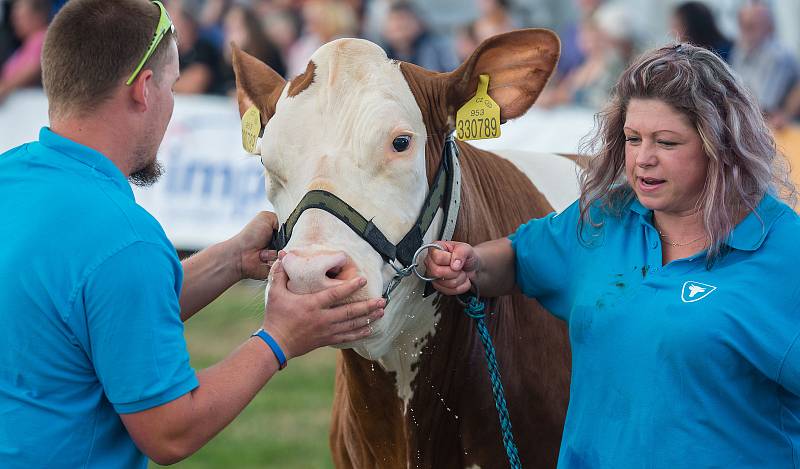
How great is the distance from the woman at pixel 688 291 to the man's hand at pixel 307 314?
616mm

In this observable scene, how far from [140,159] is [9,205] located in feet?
1.11

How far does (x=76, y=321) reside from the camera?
2266 millimetres

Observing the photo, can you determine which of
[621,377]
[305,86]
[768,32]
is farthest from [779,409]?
[768,32]

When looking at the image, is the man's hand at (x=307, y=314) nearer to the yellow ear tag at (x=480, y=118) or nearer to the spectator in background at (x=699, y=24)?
the yellow ear tag at (x=480, y=118)

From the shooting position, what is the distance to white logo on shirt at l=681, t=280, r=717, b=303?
2.51m

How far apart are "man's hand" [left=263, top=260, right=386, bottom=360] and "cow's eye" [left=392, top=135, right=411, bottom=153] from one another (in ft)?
1.56

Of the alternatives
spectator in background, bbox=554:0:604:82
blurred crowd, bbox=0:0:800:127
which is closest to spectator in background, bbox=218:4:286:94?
blurred crowd, bbox=0:0:800:127

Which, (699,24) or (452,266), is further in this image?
(699,24)

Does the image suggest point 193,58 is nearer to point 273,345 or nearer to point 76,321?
point 273,345

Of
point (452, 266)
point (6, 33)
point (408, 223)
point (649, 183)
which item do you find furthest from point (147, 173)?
point (6, 33)

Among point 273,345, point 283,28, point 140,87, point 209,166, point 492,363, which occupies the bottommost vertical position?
point 209,166

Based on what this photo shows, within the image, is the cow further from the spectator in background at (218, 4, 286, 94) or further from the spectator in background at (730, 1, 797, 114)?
the spectator in background at (218, 4, 286, 94)

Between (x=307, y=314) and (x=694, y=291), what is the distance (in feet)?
3.03

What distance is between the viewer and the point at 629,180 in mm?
2742
